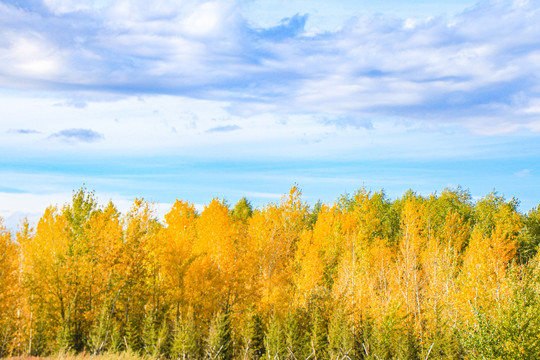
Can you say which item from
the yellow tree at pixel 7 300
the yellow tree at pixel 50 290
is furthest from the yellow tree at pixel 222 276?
the yellow tree at pixel 7 300


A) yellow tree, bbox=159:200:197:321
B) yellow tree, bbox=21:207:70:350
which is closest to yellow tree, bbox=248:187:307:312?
yellow tree, bbox=159:200:197:321

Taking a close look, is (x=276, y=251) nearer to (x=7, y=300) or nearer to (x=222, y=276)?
(x=222, y=276)

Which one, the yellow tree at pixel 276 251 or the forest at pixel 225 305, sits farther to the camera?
the yellow tree at pixel 276 251

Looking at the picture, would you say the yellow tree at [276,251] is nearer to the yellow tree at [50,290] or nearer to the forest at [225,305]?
the forest at [225,305]

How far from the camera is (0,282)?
38719 millimetres

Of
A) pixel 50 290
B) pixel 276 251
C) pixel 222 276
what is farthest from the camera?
pixel 276 251

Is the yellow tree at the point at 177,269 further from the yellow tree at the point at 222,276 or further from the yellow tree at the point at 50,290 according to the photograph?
the yellow tree at the point at 50,290

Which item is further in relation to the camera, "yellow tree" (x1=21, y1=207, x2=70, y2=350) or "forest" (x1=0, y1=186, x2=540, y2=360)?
"yellow tree" (x1=21, y1=207, x2=70, y2=350)

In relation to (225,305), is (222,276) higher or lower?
higher

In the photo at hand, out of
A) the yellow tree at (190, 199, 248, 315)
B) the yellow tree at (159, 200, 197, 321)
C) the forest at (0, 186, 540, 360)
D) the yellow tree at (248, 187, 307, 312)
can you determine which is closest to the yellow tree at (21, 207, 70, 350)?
the forest at (0, 186, 540, 360)

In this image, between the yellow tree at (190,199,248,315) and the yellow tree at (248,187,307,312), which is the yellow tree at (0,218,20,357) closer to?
the yellow tree at (190,199,248,315)

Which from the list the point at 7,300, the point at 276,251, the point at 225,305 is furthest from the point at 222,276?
the point at 7,300

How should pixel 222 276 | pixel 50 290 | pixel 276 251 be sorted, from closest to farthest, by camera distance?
pixel 50 290 → pixel 222 276 → pixel 276 251

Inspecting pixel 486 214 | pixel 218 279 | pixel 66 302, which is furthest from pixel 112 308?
pixel 486 214
